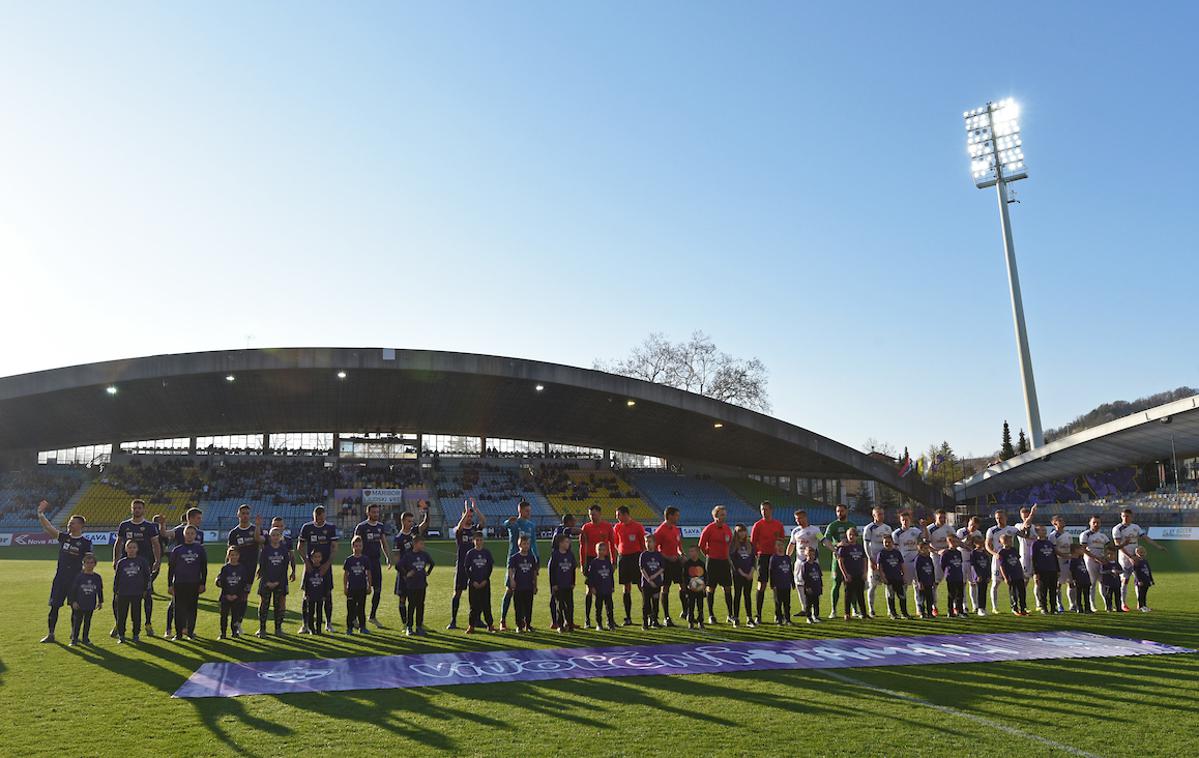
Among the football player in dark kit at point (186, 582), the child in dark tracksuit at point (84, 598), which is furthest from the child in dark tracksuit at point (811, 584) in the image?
the child in dark tracksuit at point (84, 598)

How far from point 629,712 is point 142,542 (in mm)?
8773

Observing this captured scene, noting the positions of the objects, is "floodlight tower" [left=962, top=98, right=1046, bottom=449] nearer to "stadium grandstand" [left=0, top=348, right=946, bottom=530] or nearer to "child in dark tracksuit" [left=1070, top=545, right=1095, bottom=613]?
"stadium grandstand" [left=0, top=348, right=946, bottom=530]

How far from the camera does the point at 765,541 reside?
42.4ft

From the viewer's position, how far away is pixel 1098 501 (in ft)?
154

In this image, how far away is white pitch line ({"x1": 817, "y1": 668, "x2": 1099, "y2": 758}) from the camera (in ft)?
20.0

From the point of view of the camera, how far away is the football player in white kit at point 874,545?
1337 cm

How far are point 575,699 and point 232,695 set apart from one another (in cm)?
333

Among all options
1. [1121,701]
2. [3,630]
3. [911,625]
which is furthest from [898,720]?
[3,630]

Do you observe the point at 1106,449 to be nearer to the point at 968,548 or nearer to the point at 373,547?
the point at 968,548

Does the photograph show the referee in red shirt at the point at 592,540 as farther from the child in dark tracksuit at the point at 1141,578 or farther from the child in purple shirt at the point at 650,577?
the child in dark tracksuit at the point at 1141,578

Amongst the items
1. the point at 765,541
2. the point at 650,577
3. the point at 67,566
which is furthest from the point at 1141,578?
the point at 67,566

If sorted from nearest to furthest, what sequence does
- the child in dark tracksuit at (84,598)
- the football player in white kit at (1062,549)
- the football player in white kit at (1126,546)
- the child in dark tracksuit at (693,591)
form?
the child in dark tracksuit at (84,598), the child in dark tracksuit at (693,591), the football player in white kit at (1062,549), the football player in white kit at (1126,546)

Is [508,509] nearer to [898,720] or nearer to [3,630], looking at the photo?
[3,630]

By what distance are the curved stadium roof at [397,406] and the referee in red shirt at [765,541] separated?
2630 cm
